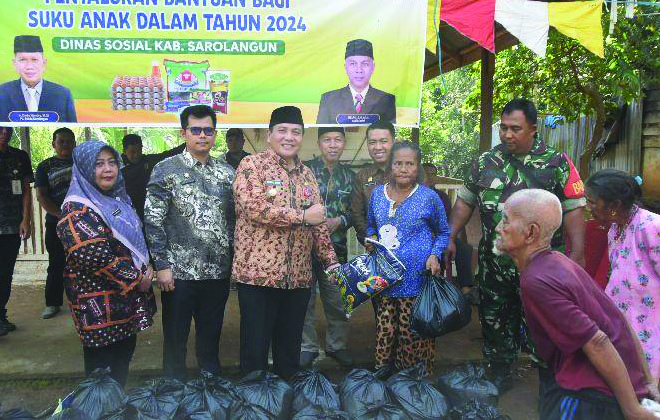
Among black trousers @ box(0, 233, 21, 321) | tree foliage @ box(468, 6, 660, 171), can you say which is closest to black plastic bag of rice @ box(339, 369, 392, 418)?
black trousers @ box(0, 233, 21, 321)

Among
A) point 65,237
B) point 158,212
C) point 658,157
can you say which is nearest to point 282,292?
point 158,212

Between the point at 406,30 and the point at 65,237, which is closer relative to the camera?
the point at 65,237

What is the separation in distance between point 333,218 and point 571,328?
2292 mm

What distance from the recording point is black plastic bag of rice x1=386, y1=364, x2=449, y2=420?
2.66 m

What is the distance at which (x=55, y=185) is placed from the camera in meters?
4.62

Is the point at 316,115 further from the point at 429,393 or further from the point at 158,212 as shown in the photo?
the point at 429,393

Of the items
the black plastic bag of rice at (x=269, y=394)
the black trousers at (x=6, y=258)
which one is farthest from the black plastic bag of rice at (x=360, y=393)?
the black trousers at (x=6, y=258)

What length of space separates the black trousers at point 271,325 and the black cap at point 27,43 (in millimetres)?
2244

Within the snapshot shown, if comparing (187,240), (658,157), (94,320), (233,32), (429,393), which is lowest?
(429,393)

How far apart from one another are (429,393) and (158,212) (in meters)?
1.89

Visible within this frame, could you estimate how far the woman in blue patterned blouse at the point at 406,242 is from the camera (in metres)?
3.37

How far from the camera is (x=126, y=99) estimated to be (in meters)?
3.71

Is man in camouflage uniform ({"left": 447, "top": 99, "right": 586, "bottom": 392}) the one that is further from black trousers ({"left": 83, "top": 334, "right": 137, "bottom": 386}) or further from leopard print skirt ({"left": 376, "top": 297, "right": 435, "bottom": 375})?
black trousers ({"left": 83, "top": 334, "right": 137, "bottom": 386})

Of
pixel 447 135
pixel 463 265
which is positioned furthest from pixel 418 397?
pixel 447 135
